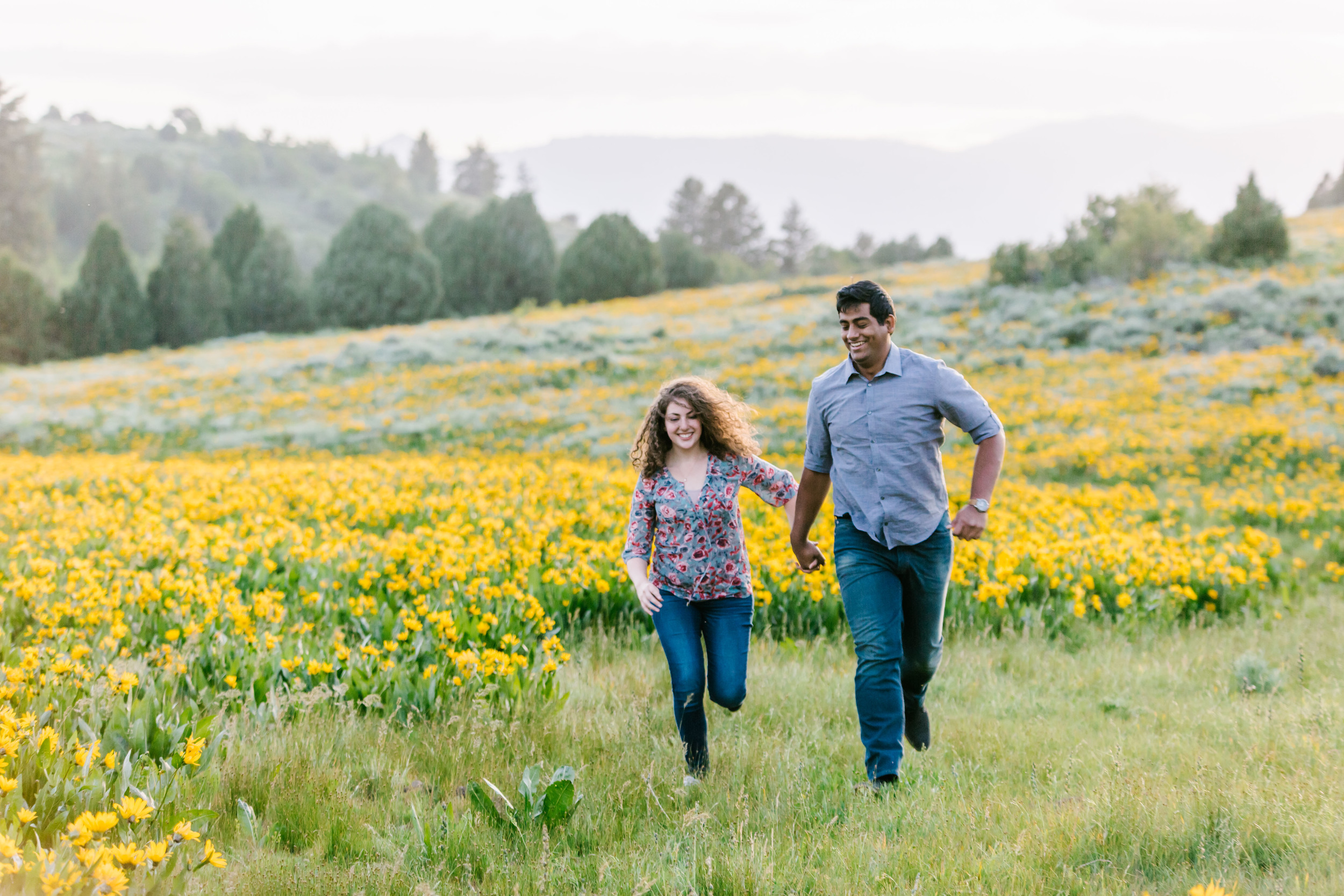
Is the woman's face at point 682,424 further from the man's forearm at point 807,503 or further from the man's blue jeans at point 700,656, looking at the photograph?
the man's blue jeans at point 700,656

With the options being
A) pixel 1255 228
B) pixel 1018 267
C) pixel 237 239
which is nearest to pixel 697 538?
pixel 1018 267

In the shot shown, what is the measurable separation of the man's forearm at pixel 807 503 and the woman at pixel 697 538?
4 centimetres

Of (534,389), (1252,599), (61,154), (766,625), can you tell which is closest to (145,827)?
(766,625)

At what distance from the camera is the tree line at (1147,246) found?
29109 mm

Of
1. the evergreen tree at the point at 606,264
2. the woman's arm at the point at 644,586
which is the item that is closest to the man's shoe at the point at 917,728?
the woman's arm at the point at 644,586

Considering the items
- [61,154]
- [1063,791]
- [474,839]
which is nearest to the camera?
[474,839]

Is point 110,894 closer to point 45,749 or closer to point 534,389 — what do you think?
point 45,749

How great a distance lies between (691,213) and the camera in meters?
83.9

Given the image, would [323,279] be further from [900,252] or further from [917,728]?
[917,728]

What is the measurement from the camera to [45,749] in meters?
3.42

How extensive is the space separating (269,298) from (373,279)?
18.1ft

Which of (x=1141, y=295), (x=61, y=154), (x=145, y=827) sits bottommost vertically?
(x=145, y=827)

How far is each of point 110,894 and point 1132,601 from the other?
6.49 metres

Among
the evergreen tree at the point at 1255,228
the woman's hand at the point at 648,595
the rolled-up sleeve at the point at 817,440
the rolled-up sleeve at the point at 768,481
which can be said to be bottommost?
the woman's hand at the point at 648,595
